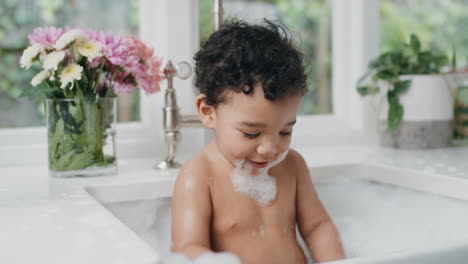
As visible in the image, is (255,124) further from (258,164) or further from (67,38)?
(67,38)

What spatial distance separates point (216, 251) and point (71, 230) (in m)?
0.35

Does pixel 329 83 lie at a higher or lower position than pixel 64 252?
higher

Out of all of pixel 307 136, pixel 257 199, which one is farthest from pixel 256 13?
pixel 257 199

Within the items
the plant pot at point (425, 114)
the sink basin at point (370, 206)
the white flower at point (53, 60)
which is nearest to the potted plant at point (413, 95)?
the plant pot at point (425, 114)

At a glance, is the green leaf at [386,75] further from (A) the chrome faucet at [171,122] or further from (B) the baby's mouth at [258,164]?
(B) the baby's mouth at [258,164]

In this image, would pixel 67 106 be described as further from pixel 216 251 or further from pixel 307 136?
pixel 307 136

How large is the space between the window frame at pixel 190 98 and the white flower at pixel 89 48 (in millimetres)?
423

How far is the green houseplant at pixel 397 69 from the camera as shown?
172cm

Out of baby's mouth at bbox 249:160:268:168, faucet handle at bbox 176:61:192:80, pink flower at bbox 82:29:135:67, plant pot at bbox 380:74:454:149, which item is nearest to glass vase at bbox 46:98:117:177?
pink flower at bbox 82:29:135:67

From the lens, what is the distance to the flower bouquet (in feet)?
4.18

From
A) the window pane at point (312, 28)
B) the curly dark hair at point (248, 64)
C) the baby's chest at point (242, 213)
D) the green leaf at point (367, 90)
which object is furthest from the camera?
the window pane at point (312, 28)

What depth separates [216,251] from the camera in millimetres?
1111

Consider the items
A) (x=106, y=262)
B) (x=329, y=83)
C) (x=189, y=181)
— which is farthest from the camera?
(x=329, y=83)

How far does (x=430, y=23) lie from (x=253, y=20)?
88 cm
